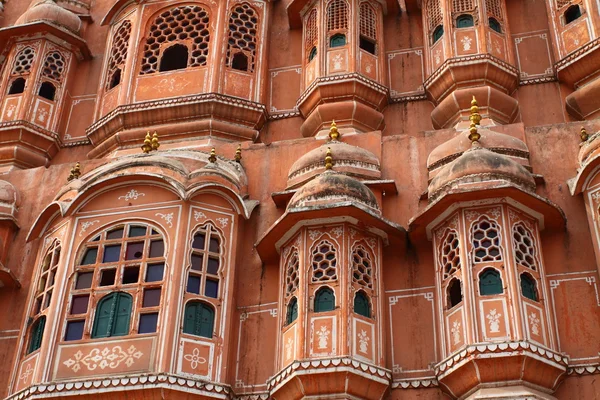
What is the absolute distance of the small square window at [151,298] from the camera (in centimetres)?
1245

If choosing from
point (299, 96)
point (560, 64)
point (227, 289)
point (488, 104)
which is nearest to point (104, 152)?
point (299, 96)

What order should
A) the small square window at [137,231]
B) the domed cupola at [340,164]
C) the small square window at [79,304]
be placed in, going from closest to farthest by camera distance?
the small square window at [79,304]
the small square window at [137,231]
the domed cupola at [340,164]

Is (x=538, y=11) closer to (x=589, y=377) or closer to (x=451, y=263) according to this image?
(x=451, y=263)

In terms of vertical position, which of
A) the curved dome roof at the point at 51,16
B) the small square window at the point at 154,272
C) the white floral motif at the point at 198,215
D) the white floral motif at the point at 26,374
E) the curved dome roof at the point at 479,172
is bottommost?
the white floral motif at the point at 26,374

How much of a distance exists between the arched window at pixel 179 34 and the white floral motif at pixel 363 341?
7.51 m

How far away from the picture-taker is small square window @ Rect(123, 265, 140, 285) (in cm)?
1280

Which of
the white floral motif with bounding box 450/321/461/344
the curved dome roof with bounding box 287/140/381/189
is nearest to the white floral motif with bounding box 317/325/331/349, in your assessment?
the white floral motif with bounding box 450/321/461/344

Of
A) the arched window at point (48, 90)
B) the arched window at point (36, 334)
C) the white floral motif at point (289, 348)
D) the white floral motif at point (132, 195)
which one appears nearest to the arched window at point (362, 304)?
the white floral motif at point (289, 348)

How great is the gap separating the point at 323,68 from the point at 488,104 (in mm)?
3041

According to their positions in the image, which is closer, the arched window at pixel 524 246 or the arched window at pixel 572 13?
the arched window at pixel 524 246

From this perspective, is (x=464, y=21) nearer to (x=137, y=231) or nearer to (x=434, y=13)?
(x=434, y=13)

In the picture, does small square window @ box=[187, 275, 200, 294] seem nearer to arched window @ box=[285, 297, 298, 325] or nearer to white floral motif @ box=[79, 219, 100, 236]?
arched window @ box=[285, 297, 298, 325]

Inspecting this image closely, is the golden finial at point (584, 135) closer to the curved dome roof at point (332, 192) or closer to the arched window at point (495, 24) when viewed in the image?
the curved dome roof at point (332, 192)

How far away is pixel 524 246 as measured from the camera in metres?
12.1
